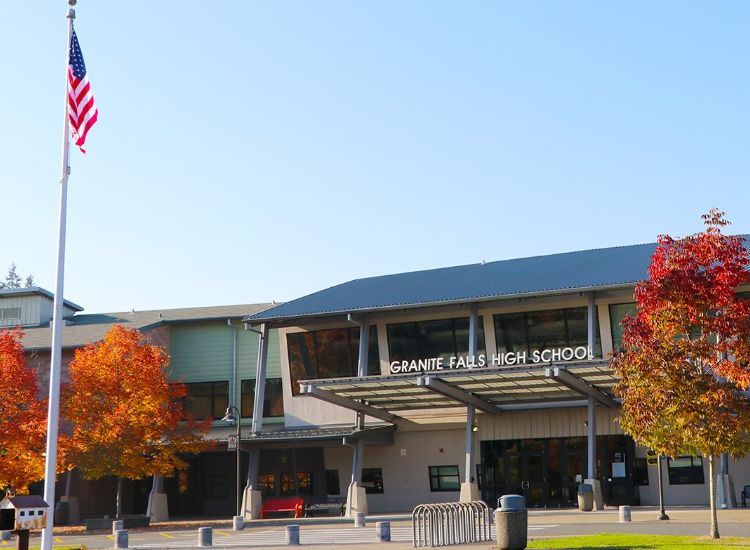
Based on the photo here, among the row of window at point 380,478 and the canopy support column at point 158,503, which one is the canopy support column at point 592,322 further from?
the canopy support column at point 158,503

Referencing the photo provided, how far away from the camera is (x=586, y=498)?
124 feet

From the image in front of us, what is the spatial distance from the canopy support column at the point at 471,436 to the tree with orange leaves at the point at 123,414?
36.5 ft

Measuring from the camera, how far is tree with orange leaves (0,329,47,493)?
39.2 m

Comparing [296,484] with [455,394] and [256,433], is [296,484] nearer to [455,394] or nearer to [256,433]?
[256,433]

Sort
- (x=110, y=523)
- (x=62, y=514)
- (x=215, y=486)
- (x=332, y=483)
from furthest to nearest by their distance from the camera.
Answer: (x=215, y=486) → (x=332, y=483) → (x=62, y=514) → (x=110, y=523)

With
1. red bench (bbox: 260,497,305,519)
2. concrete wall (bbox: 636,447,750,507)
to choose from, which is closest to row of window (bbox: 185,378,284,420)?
red bench (bbox: 260,497,305,519)

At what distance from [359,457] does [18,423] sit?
13.8m

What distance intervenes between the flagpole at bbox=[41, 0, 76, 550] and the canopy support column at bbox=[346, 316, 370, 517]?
20593 mm

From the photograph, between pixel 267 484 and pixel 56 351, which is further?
pixel 267 484

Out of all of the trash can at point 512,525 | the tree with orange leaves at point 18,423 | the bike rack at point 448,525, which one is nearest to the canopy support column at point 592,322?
the bike rack at point 448,525

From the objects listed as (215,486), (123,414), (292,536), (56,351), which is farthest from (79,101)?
(215,486)

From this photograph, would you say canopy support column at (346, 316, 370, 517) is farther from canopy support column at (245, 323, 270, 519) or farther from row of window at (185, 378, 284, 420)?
row of window at (185, 378, 284, 420)

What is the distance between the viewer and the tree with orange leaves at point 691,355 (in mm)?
23234

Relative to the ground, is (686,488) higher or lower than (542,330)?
lower
